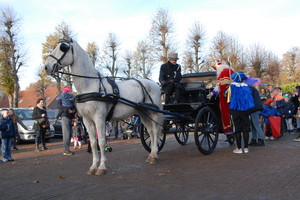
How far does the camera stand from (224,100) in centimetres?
814

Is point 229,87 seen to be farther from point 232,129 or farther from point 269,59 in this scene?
point 269,59

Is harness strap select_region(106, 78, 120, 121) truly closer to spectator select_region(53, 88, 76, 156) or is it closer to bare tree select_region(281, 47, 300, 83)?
spectator select_region(53, 88, 76, 156)

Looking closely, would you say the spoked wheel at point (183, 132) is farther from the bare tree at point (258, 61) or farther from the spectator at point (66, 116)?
the bare tree at point (258, 61)

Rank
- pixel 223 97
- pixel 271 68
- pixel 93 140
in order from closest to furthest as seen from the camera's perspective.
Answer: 1. pixel 93 140
2. pixel 223 97
3. pixel 271 68

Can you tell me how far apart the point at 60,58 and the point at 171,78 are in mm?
3030

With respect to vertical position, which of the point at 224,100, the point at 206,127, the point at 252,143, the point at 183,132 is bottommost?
the point at 252,143

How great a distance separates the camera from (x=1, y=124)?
8328 millimetres

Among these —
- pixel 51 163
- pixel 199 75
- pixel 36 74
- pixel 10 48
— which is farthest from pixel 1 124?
pixel 36 74

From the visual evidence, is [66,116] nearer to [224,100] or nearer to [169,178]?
[224,100]

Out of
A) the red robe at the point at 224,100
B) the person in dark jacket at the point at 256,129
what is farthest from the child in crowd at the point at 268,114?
the red robe at the point at 224,100

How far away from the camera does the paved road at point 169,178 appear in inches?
173

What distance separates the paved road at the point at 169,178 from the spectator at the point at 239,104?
25.1 inches

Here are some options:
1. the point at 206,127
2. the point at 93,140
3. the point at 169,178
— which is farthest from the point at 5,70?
the point at 169,178

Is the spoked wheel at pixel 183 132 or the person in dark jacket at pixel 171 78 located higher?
the person in dark jacket at pixel 171 78
